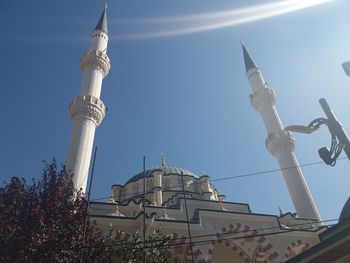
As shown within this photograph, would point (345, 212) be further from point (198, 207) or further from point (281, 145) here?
point (281, 145)

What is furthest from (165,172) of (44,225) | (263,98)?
(44,225)

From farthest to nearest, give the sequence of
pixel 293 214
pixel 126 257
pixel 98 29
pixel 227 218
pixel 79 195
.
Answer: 1. pixel 98 29
2. pixel 293 214
3. pixel 227 218
4. pixel 79 195
5. pixel 126 257

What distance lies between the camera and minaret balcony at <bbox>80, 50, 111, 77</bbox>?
25031mm

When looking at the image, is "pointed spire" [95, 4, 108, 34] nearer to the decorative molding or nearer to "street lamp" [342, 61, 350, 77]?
the decorative molding

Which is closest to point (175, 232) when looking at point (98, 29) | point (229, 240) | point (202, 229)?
point (202, 229)

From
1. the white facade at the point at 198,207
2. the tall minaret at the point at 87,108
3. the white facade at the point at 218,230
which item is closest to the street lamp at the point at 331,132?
the white facade at the point at 198,207

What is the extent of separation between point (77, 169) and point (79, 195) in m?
5.07

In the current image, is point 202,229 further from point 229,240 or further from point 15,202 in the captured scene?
point 15,202

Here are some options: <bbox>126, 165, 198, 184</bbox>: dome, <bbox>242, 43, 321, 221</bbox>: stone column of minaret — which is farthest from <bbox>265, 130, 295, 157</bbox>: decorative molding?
<bbox>126, 165, 198, 184</bbox>: dome

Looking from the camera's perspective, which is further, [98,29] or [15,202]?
[98,29]

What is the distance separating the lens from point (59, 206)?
13.0 m

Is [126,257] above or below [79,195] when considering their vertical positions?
below

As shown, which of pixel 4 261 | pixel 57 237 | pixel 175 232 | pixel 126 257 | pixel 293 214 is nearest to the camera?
pixel 4 261

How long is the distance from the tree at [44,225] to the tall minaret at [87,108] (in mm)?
3122
